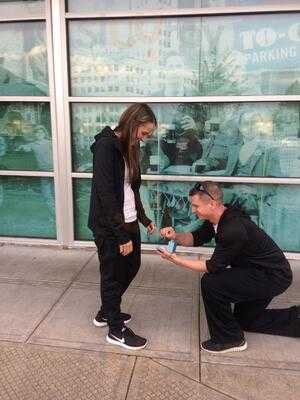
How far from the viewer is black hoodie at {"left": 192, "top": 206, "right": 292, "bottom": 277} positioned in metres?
2.91

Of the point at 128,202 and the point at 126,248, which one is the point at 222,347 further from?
the point at 128,202

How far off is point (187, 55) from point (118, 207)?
225 centimetres

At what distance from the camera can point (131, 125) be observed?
112 inches

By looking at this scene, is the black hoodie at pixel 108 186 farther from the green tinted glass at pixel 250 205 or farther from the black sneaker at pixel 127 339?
the green tinted glass at pixel 250 205

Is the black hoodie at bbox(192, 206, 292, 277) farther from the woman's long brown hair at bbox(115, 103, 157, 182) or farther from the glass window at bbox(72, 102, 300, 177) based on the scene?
the glass window at bbox(72, 102, 300, 177)

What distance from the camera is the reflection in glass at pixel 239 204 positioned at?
4660mm

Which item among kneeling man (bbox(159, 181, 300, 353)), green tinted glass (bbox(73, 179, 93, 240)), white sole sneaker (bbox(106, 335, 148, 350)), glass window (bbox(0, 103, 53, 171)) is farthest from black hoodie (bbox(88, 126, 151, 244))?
glass window (bbox(0, 103, 53, 171))

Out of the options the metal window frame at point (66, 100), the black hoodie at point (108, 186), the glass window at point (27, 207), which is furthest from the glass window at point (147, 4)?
the black hoodie at point (108, 186)

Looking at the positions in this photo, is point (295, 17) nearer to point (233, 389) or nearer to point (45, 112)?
point (45, 112)

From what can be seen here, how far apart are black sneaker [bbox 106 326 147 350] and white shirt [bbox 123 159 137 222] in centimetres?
79

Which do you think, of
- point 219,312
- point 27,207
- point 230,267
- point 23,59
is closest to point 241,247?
point 230,267

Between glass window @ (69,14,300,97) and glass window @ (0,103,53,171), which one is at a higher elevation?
glass window @ (69,14,300,97)

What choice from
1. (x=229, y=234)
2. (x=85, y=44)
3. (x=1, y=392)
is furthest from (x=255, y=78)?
(x=1, y=392)

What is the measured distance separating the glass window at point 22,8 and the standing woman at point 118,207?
241cm
